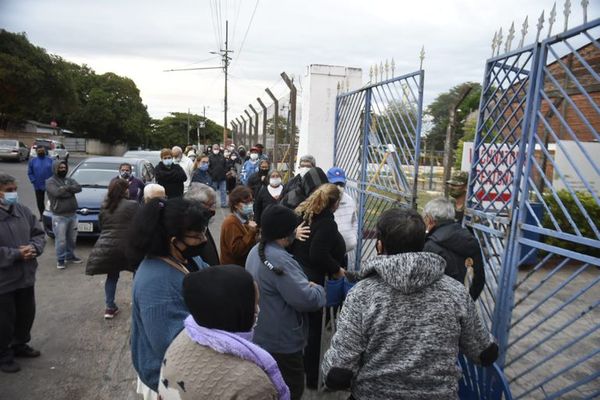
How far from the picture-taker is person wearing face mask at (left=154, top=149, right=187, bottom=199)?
343 inches

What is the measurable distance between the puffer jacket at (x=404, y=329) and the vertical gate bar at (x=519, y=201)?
1014mm

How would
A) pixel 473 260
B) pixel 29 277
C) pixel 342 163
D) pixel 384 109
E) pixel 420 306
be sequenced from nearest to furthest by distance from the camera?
pixel 420 306 → pixel 473 260 → pixel 29 277 → pixel 384 109 → pixel 342 163

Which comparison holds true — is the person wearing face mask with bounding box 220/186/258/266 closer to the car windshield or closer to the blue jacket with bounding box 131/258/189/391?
the blue jacket with bounding box 131/258/189/391

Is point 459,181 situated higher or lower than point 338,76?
lower

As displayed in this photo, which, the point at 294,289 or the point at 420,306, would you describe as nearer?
the point at 420,306

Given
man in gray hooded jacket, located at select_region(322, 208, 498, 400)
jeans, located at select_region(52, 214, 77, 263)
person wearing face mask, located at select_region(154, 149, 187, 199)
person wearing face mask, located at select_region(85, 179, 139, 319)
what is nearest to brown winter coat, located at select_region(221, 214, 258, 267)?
person wearing face mask, located at select_region(85, 179, 139, 319)

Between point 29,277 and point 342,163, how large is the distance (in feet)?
16.0

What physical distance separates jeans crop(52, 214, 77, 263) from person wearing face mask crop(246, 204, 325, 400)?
16.5 feet

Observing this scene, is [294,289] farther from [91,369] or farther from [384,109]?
[384,109]

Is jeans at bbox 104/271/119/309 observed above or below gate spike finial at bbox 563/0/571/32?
below

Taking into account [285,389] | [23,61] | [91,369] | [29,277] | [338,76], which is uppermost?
[23,61]

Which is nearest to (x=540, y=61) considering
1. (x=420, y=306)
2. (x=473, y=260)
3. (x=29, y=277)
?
(x=473, y=260)

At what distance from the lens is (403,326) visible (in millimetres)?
1887

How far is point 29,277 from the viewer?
3.95 m
